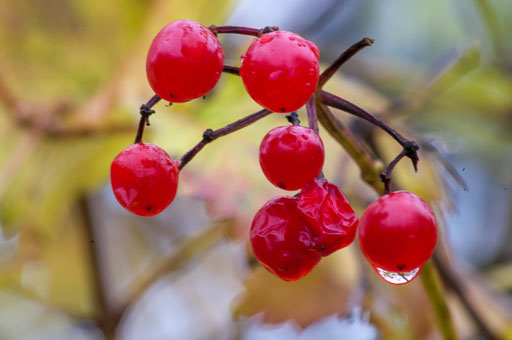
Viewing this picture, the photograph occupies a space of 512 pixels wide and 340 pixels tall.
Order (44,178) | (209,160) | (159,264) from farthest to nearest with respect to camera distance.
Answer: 1. (159,264)
2. (44,178)
3. (209,160)

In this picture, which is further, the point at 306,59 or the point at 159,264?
the point at 159,264

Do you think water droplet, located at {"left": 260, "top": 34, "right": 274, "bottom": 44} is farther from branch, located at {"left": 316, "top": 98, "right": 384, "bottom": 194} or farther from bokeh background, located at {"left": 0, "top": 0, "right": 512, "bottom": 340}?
bokeh background, located at {"left": 0, "top": 0, "right": 512, "bottom": 340}

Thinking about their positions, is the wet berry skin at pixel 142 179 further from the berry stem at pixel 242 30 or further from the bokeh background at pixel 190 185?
the bokeh background at pixel 190 185

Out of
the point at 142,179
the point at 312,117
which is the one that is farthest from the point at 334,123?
the point at 142,179

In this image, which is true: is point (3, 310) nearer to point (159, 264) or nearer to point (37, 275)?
point (37, 275)

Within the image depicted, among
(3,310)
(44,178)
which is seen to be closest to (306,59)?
(44,178)

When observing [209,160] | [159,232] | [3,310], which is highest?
[209,160]

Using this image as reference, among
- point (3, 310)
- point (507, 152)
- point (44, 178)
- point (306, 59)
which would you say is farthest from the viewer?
point (507, 152)

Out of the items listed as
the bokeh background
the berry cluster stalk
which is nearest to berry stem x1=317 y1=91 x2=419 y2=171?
the berry cluster stalk
